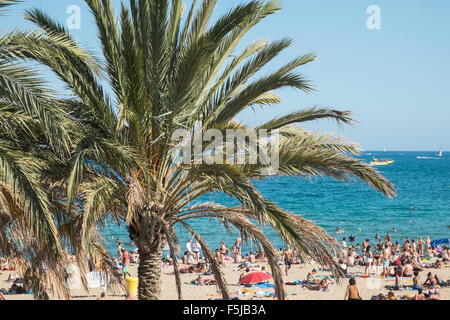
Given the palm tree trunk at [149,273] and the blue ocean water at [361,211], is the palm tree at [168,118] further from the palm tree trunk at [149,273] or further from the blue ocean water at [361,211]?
the blue ocean water at [361,211]

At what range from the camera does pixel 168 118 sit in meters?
7.40

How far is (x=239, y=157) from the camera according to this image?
7.41 meters

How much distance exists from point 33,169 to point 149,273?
255 cm

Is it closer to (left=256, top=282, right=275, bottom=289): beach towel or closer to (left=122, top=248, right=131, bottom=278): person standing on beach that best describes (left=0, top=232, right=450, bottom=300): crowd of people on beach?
(left=122, top=248, right=131, bottom=278): person standing on beach

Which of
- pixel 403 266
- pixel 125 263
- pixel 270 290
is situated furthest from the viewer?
pixel 125 263

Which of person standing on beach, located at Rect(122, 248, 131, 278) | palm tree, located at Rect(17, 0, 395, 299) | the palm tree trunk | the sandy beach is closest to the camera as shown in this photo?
palm tree, located at Rect(17, 0, 395, 299)

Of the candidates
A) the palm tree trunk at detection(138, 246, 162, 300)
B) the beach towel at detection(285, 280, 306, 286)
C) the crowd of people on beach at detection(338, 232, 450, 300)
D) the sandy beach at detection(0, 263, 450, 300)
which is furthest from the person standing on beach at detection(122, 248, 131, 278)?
the palm tree trunk at detection(138, 246, 162, 300)

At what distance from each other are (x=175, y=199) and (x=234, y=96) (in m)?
1.92

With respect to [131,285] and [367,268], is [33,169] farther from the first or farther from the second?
[367,268]

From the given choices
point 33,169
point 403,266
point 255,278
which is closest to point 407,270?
point 403,266

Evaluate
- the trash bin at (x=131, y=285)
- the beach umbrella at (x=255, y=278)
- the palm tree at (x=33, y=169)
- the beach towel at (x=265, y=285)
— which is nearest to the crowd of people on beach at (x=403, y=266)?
the beach towel at (x=265, y=285)

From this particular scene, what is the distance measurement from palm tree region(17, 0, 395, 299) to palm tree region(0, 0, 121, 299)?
46cm

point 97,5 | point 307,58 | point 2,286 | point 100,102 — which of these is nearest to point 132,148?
point 100,102

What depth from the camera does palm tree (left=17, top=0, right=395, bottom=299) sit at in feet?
22.8
